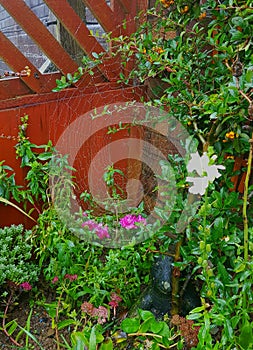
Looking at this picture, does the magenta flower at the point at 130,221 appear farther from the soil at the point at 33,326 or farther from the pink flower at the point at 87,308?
the soil at the point at 33,326

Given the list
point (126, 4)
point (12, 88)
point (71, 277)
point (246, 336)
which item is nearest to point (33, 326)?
point (71, 277)

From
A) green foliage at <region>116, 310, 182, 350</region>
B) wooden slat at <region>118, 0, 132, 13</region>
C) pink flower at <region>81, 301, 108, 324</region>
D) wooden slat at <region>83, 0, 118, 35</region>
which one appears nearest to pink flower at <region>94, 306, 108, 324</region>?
pink flower at <region>81, 301, 108, 324</region>

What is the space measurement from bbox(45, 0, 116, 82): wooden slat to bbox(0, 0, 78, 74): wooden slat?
0.08m

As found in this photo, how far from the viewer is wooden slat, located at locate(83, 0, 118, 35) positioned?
4.75ft

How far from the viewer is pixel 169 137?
1.45m

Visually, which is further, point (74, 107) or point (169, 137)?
point (74, 107)

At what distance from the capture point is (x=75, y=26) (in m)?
1.45

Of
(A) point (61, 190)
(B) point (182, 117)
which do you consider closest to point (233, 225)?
(B) point (182, 117)

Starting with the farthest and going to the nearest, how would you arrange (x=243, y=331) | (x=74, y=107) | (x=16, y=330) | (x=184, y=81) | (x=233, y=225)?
(x=74, y=107), (x=16, y=330), (x=184, y=81), (x=233, y=225), (x=243, y=331)

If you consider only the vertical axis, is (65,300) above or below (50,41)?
below

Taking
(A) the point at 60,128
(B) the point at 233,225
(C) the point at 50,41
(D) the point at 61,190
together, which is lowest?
(B) the point at 233,225

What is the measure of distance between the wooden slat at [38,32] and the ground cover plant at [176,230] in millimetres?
84

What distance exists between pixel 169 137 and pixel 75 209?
1.73 feet

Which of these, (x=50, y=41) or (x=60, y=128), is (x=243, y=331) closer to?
(x=60, y=128)
